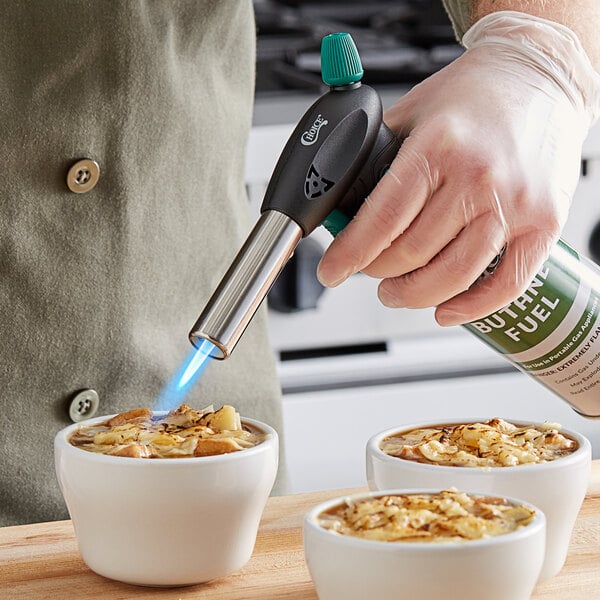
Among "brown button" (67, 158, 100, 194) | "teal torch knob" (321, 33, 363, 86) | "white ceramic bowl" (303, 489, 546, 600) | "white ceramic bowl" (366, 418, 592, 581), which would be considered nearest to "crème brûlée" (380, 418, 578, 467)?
"white ceramic bowl" (366, 418, 592, 581)

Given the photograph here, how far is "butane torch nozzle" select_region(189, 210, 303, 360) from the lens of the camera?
721mm

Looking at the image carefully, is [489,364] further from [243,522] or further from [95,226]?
[243,522]

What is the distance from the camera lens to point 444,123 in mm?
833

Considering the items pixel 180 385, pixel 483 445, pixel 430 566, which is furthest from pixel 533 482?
pixel 180 385

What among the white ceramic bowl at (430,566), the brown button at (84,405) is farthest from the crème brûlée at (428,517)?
the brown button at (84,405)

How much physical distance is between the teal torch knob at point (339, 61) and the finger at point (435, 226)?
0.38 ft

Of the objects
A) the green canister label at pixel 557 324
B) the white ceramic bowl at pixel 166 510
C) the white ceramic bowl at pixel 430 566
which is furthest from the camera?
the green canister label at pixel 557 324

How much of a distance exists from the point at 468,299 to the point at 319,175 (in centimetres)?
17

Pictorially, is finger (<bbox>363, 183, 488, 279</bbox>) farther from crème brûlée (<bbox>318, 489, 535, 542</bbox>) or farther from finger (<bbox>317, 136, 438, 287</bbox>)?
crème brûlée (<bbox>318, 489, 535, 542</bbox>)

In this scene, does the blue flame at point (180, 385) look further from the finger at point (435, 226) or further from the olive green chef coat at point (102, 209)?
the finger at point (435, 226)

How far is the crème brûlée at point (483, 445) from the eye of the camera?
2.57 ft

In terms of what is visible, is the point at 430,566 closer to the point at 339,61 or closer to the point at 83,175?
the point at 339,61

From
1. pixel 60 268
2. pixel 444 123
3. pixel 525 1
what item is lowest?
pixel 60 268

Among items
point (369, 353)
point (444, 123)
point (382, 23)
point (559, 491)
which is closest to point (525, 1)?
point (444, 123)
